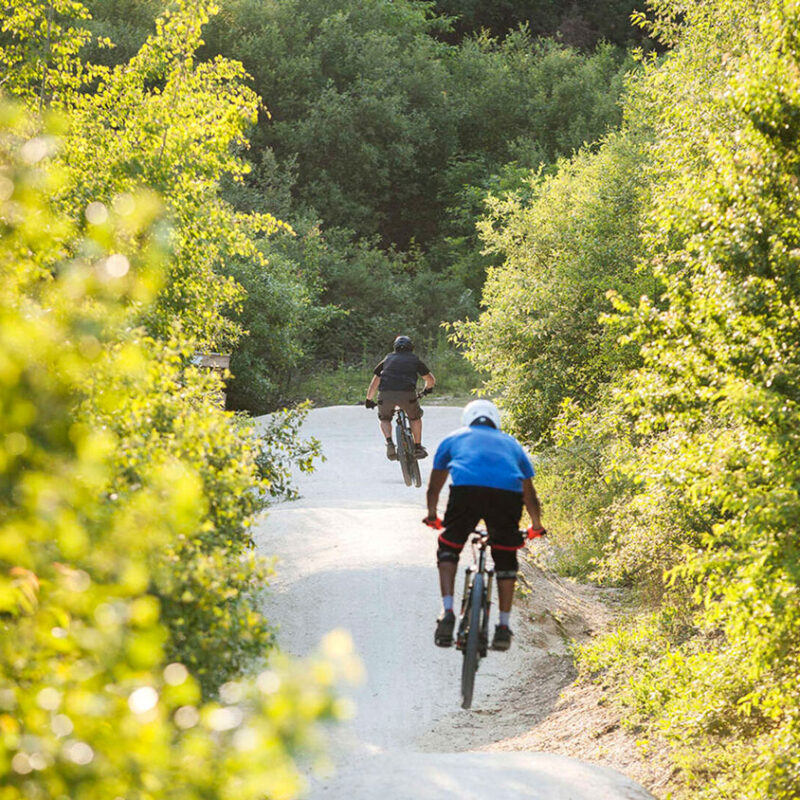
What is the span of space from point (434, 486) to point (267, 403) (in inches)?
785

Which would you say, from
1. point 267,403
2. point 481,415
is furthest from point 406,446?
point 267,403

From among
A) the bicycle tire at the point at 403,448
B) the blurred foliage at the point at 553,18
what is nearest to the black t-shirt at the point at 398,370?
the bicycle tire at the point at 403,448

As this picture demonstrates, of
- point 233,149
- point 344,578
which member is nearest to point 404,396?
point 344,578

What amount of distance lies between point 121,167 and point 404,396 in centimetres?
513

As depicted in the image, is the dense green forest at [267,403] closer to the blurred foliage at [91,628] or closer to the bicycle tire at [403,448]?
the blurred foliage at [91,628]

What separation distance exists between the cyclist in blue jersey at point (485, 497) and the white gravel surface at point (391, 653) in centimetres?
87

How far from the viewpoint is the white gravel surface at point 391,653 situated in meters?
6.65

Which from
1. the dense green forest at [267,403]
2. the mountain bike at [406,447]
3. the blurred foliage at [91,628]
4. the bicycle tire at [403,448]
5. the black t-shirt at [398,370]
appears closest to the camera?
the blurred foliage at [91,628]

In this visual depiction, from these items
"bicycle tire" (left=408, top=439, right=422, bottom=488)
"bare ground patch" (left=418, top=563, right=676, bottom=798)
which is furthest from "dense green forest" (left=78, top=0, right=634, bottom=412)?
"bare ground patch" (left=418, top=563, right=676, bottom=798)

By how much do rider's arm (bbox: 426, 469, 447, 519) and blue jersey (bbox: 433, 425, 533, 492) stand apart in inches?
4.4

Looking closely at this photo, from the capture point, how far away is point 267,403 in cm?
2705

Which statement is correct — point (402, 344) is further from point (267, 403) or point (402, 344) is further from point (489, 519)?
point (267, 403)

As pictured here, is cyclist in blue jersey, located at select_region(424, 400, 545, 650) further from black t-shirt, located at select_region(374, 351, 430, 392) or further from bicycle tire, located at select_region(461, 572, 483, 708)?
black t-shirt, located at select_region(374, 351, 430, 392)

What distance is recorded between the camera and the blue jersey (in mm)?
7016
